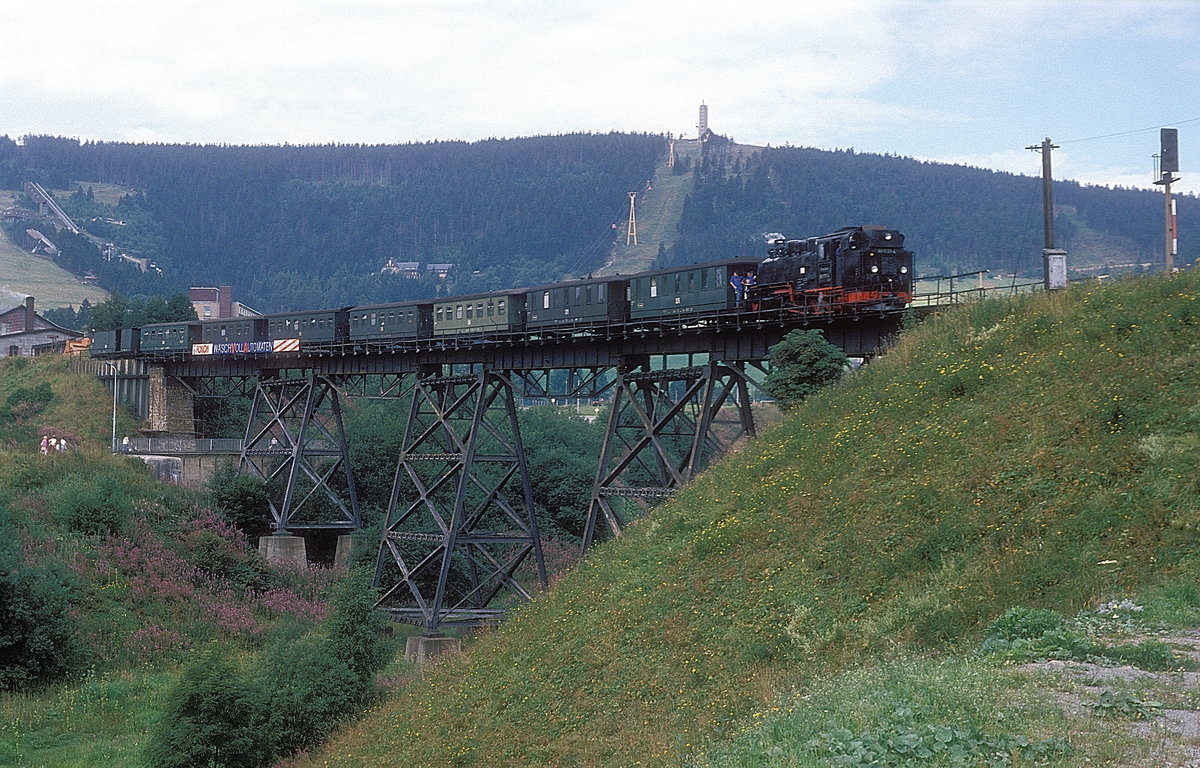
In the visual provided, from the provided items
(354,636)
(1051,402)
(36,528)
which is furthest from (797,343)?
(36,528)

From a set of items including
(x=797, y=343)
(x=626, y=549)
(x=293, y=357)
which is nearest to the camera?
(x=626, y=549)

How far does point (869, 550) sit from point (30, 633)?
2680 cm

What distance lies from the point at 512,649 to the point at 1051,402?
1114 cm

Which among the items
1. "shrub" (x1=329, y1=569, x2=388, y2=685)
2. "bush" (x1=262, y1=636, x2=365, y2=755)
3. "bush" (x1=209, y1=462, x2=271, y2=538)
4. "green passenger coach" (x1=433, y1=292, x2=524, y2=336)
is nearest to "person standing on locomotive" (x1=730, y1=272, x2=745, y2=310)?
"green passenger coach" (x1=433, y1=292, x2=524, y2=336)

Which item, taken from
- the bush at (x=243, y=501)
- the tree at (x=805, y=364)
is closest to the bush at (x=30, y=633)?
the bush at (x=243, y=501)

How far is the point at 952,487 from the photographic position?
1906 centimetres

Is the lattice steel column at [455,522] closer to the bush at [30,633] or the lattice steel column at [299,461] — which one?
the lattice steel column at [299,461]

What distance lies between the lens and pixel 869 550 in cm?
1862

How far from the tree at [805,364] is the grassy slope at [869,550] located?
2041 mm

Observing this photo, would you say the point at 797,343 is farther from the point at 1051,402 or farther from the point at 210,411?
the point at 210,411

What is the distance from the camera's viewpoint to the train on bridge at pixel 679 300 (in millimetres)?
32281

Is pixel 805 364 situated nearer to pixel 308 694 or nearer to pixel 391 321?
pixel 308 694

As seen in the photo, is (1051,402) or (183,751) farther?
(183,751)

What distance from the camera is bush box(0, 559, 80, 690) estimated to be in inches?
1330
